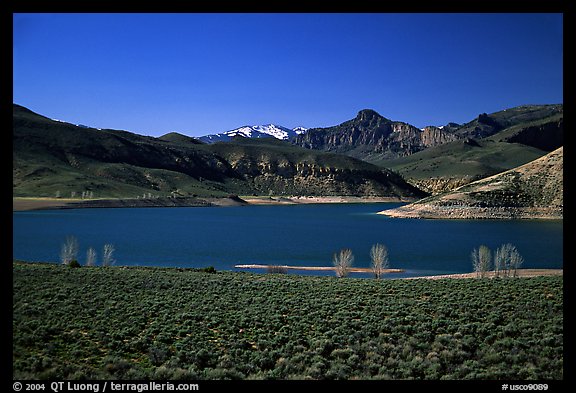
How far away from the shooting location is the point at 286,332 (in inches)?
401

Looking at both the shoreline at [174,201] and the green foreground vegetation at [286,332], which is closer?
the green foreground vegetation at [286,332]

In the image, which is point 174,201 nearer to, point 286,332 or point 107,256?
point 107,256

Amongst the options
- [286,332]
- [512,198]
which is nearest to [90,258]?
[286,332]

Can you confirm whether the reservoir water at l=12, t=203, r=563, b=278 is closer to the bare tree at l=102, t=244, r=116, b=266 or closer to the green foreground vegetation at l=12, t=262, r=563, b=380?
the bare tree at l=102, t=244, r=116, b=266

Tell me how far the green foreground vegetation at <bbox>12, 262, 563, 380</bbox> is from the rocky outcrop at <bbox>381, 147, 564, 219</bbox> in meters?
86.4

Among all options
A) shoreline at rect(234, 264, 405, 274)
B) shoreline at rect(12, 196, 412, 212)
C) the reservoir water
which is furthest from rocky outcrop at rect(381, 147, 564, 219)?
shoreline at rect(12, 196, 412, 212)

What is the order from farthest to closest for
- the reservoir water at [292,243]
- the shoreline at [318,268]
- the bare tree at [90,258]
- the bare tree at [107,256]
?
the reservoir water at [292,243], the shoreline at [318,268], the bare tree at [90,258], the bare tree at [107,256]

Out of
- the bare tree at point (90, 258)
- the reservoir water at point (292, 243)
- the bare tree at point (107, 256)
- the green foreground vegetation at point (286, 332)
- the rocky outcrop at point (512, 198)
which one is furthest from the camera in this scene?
the rocky outcrop at point (512, 198)

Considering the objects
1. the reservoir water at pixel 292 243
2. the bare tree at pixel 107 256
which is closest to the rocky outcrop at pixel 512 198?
the reservoir water at pixel 292 243

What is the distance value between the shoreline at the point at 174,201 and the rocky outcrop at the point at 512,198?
69.5 metres

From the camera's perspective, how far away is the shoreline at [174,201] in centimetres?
11544

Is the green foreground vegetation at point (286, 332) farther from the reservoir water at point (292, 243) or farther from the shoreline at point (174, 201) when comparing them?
the shoreline at point (174, 201)
